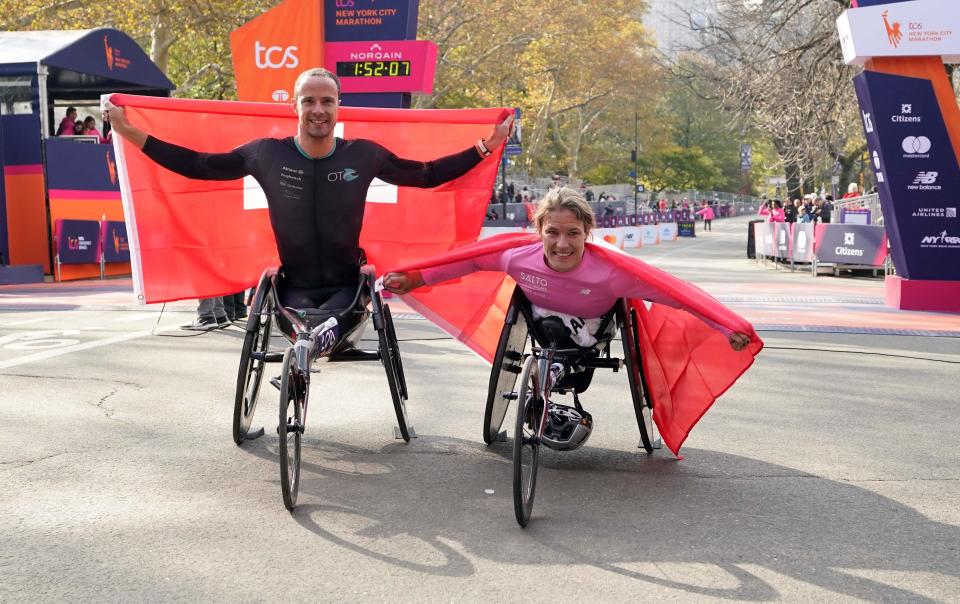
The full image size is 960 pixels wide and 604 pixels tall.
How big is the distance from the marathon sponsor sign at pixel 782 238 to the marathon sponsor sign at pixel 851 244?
2.48 m

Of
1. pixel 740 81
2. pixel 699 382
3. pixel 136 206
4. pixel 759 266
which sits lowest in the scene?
pixel 759 266

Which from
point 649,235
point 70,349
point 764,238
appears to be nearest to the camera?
point 70,349

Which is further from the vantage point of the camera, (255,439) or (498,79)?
(498,79)

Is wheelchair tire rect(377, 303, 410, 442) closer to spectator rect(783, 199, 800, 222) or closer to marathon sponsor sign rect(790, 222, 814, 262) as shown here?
marathon sponsor sign rect(790, 222, 814, 262)

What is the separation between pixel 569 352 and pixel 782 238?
→ 2371 cm

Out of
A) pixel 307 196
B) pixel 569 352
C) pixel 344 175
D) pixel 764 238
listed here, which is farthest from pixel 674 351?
pixel 764 238

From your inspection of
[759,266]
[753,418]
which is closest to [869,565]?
[753,418]

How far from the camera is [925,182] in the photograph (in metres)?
15.2

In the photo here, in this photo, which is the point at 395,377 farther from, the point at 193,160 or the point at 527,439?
the point at 193,160

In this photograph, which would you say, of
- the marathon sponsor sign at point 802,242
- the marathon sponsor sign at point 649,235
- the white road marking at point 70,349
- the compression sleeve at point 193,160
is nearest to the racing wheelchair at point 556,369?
the compression sleeve at point 193,160

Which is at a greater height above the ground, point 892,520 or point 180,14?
point 180,14

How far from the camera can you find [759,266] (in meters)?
29.0

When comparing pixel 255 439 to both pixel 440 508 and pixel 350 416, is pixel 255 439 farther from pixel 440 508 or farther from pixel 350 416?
pixel 440 508

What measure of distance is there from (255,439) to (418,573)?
2556 mm
